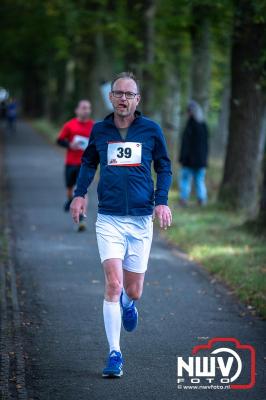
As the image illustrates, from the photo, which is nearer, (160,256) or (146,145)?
(146,145)

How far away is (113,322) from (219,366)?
955 millimetres

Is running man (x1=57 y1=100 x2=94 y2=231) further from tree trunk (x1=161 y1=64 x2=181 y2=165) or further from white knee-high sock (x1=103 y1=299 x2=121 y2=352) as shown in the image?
tree trunk (x1=161 y1=64 x2=181 y2=165)

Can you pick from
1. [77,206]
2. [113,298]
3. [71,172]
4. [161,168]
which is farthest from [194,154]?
[113,298]

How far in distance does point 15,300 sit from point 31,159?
25.0 metres

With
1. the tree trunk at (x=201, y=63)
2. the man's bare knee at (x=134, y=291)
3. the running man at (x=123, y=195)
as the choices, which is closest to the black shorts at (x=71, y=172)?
the tree trunk at (x=201, y=63)

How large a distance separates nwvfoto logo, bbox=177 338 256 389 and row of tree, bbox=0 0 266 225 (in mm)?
7001

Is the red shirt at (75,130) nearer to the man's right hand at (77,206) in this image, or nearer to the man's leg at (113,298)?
the man's right hand at (77,206)

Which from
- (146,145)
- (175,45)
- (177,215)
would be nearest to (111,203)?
(146,145)

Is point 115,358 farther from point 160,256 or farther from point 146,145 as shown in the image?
point 160,256

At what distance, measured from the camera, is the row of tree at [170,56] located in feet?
58.7

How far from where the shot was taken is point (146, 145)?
734 cm

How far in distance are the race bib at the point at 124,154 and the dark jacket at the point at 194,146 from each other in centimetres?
1247

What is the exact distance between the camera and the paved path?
22.8ft

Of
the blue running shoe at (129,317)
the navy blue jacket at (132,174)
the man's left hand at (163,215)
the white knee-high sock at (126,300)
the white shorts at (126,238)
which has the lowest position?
the blue running shoe at (129,317)
